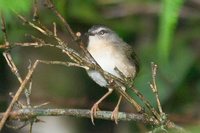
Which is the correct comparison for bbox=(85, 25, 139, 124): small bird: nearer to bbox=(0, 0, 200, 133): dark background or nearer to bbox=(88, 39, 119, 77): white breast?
bbox=(88, 39, 119, 77): white breast

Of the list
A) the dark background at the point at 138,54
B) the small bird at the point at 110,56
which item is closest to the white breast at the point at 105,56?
the small bird at the point at 110,56

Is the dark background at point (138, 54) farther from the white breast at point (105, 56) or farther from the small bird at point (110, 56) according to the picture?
the white breast at point (105, 56)

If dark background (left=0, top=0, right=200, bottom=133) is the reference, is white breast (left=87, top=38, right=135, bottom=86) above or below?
below

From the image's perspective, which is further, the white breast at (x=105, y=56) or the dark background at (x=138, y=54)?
the dark background at (x=138, y=54)

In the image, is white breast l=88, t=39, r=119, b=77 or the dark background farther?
the dark background

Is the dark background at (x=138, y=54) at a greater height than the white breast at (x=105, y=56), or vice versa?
the dark background at (x=138, y=54)

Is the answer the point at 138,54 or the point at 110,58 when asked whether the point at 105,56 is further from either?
the point at 138,54

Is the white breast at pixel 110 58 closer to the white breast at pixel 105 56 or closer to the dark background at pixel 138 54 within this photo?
the white breast at pixel 105 56

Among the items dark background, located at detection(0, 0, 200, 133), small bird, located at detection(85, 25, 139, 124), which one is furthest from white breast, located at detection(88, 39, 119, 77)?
dark background, located at detection(0, 0, 200, 133)

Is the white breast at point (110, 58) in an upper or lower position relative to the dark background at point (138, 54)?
lower

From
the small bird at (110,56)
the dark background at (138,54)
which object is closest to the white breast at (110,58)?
the small bird at (110,56)

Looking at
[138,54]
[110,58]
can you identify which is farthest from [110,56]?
[138,54]
